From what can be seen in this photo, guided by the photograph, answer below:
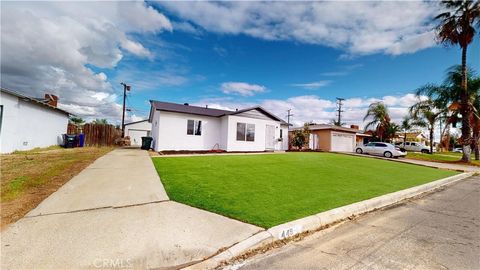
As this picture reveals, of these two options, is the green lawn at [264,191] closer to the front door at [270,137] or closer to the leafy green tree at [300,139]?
the front door at [270,137]

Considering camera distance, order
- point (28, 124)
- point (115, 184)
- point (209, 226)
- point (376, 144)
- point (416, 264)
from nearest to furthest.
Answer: point (416, 264)
point (209, 226)
point (115, 184)
point (28, 124)
point (376, 144)

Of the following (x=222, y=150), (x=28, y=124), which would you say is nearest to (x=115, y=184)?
(x=222, y=150)

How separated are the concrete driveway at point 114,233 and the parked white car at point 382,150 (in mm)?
24963

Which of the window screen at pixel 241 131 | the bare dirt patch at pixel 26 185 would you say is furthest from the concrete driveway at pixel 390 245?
the window screen at pixel 241 131

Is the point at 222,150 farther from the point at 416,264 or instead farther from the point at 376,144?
the point at 376,144

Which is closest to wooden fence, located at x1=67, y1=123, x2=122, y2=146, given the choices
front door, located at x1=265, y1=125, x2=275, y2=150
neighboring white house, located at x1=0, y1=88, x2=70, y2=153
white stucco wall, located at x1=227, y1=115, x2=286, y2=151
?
neighboring white house, located at x1=0, y1=88, x2=70, y2=153

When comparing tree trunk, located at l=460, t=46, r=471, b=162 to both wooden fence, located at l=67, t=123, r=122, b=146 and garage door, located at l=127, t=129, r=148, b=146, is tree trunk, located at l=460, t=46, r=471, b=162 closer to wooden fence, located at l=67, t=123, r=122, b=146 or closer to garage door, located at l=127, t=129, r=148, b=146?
wooden fence, located at l=67, t=123, r=122, b=146

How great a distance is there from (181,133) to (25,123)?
971 cm

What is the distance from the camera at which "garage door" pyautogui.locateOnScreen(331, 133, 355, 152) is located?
29.1 meters

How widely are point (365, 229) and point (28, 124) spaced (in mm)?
19765

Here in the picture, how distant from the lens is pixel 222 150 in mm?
18734

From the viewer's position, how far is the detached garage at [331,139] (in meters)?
28.9

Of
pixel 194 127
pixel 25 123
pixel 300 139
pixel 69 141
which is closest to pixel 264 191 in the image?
pixel 194 127

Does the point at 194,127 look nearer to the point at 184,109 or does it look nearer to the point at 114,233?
the point at 184,109
